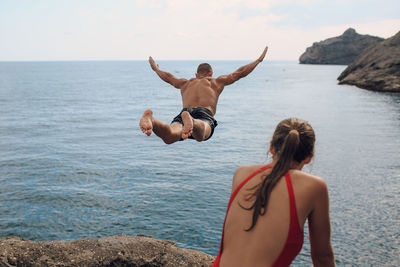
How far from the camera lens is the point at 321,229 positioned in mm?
3035

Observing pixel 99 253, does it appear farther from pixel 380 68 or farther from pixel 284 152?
pixel 380 68

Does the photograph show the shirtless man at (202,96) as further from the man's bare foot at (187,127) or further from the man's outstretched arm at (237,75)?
the man's bare foot at (187,127)

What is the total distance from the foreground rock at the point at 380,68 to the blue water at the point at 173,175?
799 centimetres

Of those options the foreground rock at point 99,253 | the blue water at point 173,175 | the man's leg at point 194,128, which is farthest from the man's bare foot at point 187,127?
the foreground rock at point 99,253

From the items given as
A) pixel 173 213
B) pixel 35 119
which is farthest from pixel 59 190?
pixel 35 119

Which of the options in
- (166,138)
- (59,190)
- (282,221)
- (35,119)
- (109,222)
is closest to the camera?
(282,221)

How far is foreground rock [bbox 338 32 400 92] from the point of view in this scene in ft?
252

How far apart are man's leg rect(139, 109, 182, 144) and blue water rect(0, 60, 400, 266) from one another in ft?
6.71

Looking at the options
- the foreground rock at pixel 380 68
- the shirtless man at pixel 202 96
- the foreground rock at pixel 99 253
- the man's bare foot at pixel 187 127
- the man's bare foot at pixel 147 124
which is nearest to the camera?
the man's bare foot at pixel 147 124

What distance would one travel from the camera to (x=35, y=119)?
63.4m

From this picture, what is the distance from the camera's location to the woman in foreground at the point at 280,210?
291cm

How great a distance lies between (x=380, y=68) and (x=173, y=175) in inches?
2514

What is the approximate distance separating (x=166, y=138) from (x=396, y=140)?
4543 cm

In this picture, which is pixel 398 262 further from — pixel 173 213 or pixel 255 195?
pixel 255 195
